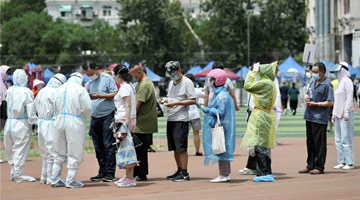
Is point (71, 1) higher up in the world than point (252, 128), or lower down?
higher up

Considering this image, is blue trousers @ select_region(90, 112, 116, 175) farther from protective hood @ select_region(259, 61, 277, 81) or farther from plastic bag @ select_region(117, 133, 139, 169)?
protective hood @ select_region(259, 61, 277, 81)

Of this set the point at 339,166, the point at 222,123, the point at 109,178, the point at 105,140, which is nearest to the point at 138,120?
the point at 105,140

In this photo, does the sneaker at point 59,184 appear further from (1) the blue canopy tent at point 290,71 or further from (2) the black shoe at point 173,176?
(1) the blue canopy tent at point 290,71

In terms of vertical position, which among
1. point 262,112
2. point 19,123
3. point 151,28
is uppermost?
point 151,28

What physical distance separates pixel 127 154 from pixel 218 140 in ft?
4.61

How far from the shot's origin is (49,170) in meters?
7.91

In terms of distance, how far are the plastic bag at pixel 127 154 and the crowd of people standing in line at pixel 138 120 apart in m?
0.02

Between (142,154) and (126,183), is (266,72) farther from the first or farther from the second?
(126,183)

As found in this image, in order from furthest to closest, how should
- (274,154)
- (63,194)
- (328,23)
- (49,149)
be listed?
(328,23) < (274,154) < (49,149) < (63,194)

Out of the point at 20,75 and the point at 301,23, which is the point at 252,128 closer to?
the point at 20,75

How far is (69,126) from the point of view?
292 inches

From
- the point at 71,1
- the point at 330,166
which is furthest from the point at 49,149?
the point at 71,1

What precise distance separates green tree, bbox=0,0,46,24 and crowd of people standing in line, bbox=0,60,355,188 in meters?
79.4

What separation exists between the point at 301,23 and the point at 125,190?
6200cm
